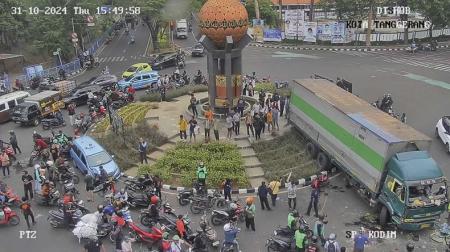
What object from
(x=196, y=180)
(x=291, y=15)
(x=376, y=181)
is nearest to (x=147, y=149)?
(x=196, y=180)

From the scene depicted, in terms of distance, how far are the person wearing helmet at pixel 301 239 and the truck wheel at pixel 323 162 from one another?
23.3 feet

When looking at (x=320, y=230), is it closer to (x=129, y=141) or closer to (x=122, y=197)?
(x=122, y=197)

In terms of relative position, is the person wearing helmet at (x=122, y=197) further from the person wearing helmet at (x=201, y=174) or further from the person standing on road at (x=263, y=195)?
the person standing on road at (x=263, y=195)

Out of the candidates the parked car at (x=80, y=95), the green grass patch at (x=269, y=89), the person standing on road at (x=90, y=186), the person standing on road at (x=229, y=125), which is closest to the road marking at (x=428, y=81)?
the green grass patch at (x=269, y=89)

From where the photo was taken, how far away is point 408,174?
16375 millimetres

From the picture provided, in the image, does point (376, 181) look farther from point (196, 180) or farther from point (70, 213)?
point (70, 213)

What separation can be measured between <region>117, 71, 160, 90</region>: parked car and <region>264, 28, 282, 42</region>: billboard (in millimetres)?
21389

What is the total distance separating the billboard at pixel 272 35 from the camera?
2160 inches

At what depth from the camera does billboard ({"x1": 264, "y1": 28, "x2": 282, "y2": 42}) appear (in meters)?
54.9

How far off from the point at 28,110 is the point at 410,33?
42130 mm

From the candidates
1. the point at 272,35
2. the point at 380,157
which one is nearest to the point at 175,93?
the point at 380,157

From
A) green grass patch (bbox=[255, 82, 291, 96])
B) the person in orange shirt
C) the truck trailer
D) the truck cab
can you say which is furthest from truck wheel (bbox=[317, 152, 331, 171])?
green grass patch (bbox=[255, 82, 291, 96])

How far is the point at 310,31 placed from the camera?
53219 mm

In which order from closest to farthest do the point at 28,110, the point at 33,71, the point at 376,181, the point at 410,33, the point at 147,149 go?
the point at 376,181, the point at 147,149, the point at 28,110, the point at 33,71, the point at 410,33
